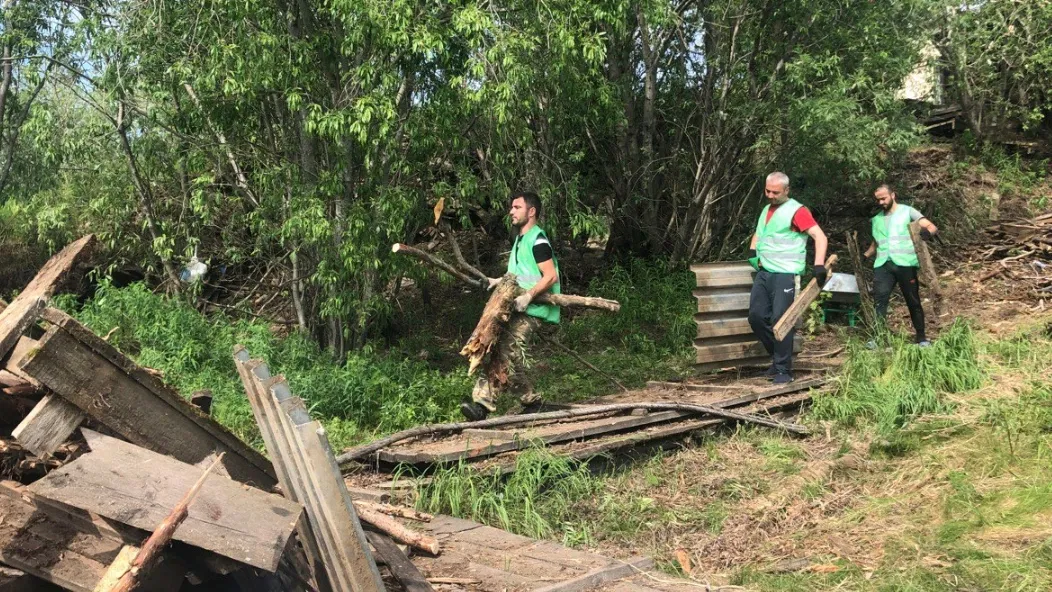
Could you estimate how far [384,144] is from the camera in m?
8.57

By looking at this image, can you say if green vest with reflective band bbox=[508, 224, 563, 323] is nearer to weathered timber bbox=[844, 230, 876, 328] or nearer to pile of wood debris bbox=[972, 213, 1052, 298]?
weathered timber bbox=[844, 230, 876, 328]

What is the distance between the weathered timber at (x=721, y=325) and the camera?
8641 millimetres

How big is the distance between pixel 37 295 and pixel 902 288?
26.1 feet

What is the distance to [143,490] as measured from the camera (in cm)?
344

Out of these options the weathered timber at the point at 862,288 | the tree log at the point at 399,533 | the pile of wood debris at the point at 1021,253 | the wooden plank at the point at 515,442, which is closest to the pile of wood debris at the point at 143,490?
the tree log at the point at 399,533

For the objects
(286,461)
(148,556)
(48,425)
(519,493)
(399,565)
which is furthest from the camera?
(519,493)

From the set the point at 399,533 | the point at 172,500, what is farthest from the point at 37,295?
the point at 399,533

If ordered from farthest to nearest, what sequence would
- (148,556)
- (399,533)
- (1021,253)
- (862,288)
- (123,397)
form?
(1021,253), (862,288), (399,533), (123,397), (148,556)

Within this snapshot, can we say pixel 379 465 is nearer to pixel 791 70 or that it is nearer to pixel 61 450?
pixel 61 450

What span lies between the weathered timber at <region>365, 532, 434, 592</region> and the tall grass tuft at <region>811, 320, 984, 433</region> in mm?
4249

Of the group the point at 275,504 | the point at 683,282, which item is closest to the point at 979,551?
the point at 275,504

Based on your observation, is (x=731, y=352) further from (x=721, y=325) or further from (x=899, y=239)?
(x=899, y=239)

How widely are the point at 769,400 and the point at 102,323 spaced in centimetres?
685

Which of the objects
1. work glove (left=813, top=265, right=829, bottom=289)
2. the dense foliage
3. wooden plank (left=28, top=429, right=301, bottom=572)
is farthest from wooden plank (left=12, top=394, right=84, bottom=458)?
work glove (left=813, top=265, right=829, bottom=289)
